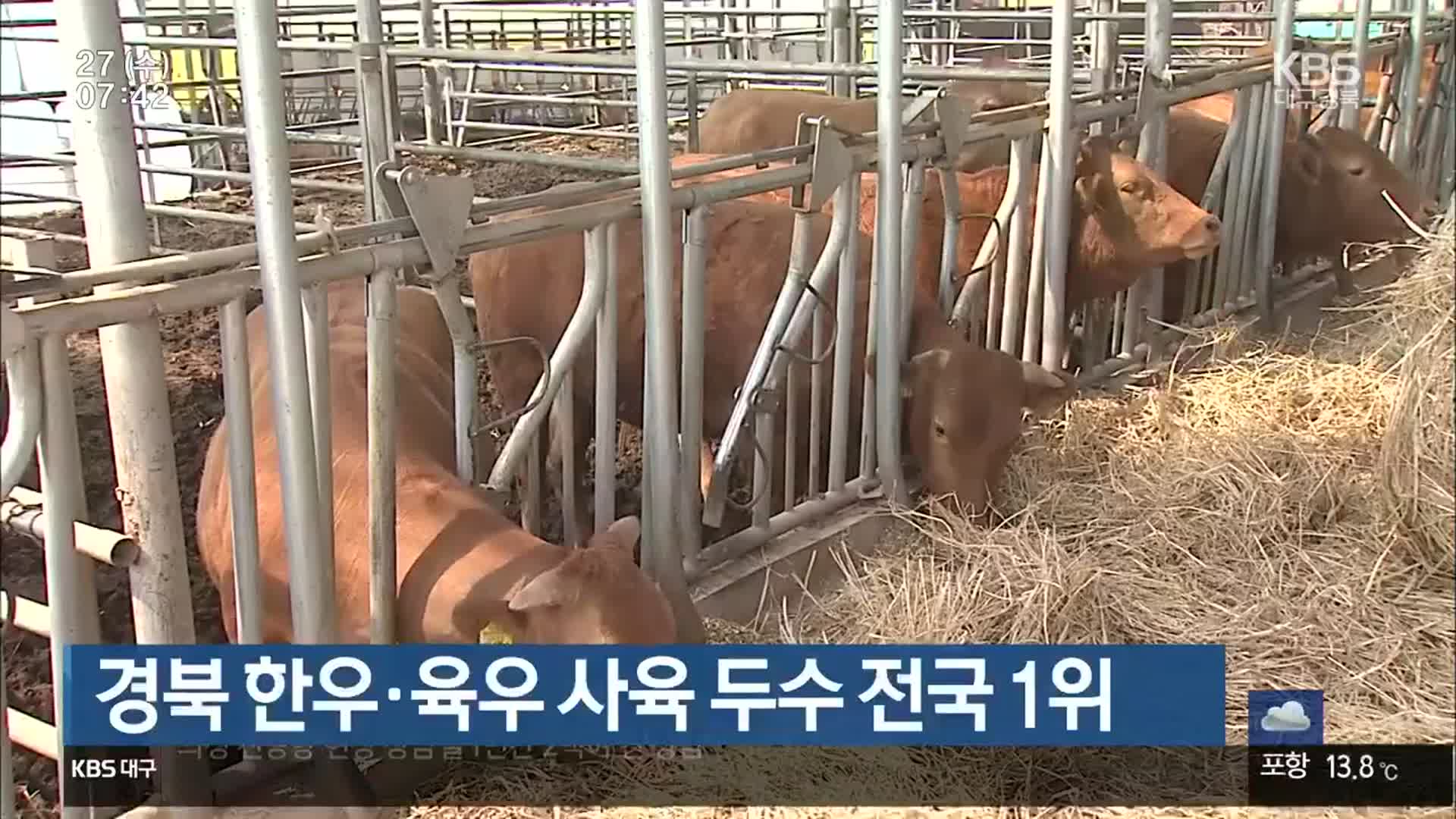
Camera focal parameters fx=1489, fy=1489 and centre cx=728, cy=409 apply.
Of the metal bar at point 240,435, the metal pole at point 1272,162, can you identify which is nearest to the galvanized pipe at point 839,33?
the metal pole at point 1272,162

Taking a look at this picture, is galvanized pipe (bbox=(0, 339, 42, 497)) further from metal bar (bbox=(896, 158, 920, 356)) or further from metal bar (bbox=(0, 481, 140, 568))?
metal bar (bbox=(896, 158, 920, 356))

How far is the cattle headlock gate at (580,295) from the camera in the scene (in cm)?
263

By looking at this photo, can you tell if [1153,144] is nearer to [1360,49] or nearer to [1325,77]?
[1325,77]

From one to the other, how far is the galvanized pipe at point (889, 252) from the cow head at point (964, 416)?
0.07m

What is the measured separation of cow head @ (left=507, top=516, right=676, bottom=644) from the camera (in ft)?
9.33

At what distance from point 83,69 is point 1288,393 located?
14.6 feet

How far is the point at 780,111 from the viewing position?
8266 mm

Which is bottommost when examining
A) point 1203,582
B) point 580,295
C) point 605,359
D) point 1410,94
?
point 1203,582

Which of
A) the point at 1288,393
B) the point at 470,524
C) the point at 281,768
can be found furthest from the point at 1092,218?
the point at 281,768

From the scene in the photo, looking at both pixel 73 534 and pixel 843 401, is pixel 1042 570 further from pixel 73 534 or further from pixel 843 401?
pixel 73 534

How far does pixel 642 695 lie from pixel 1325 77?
6121mm

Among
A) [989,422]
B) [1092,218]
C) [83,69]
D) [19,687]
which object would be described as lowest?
[19,687]

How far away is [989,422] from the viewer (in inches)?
180

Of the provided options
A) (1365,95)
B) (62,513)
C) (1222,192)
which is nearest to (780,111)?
(1222,192)
